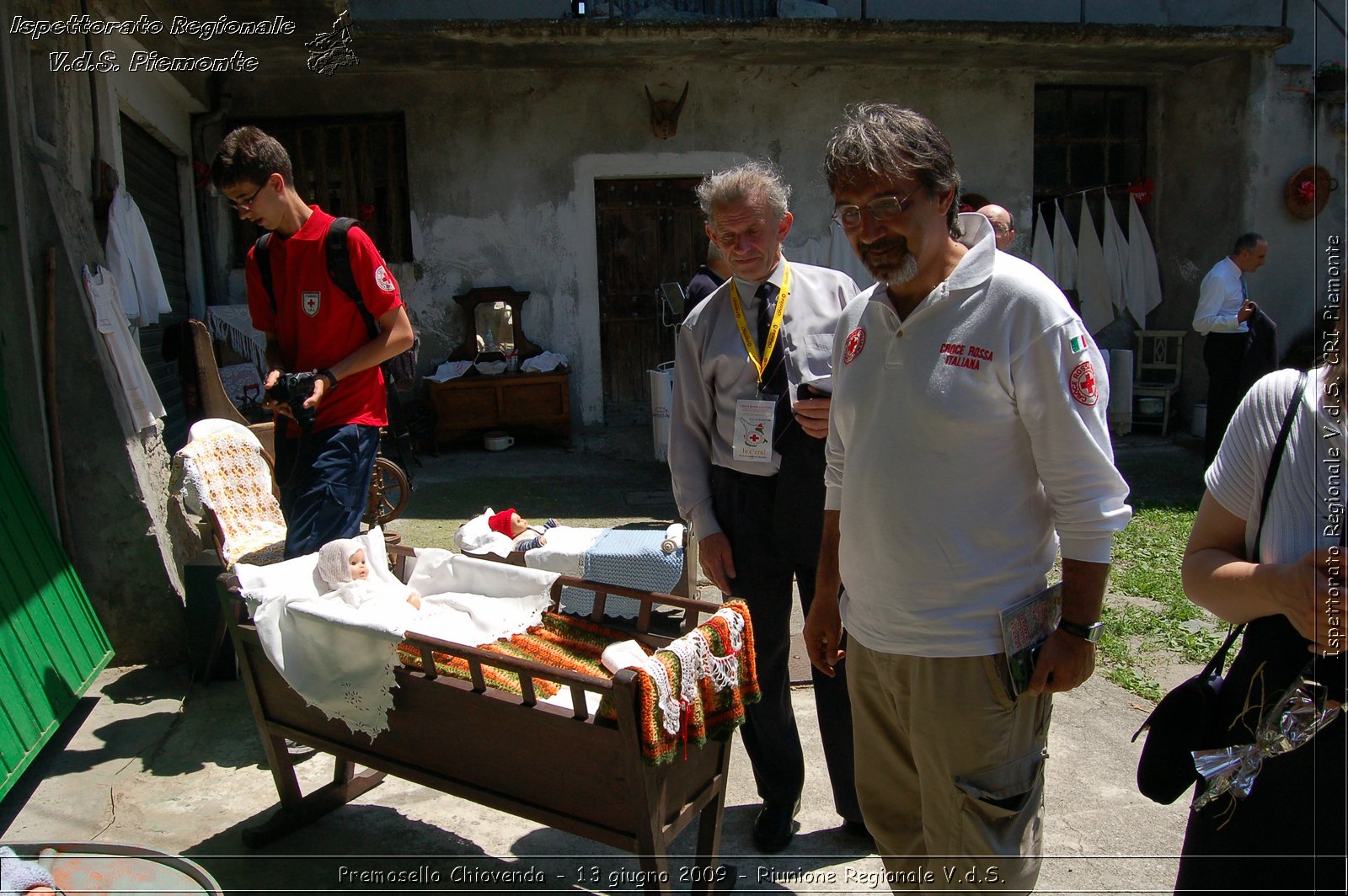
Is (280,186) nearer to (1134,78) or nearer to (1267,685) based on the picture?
(1267,685)

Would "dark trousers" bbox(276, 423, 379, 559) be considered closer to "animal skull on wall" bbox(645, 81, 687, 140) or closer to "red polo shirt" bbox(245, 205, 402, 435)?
"red polo shirt" bbox(245, 205, 402, 435)

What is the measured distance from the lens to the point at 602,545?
4.66 metres

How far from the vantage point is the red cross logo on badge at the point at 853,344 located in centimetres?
210

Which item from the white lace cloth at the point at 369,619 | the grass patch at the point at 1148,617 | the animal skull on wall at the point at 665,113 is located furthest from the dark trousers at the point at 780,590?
the animal skull on wall at the point at 665,113

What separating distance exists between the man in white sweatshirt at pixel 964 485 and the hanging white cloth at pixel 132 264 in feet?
16.3

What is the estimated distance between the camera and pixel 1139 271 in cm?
1055

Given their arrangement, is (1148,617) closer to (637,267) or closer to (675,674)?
(675,674)

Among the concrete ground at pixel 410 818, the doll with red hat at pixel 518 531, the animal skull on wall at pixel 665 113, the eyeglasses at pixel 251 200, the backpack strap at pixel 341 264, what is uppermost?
the animal skull on wall at pixel 665 113

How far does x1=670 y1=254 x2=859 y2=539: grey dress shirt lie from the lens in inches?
117

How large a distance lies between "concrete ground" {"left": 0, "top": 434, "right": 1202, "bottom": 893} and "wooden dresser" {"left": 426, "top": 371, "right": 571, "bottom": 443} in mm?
5027

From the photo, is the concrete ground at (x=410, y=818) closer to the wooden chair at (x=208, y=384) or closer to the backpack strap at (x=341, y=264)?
the backpack strap at (x=341, y=264)

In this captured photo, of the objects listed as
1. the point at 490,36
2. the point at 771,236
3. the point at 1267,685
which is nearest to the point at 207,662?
the point at 771,236

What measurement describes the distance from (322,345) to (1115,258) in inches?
372

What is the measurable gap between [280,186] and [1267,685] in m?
3.22
